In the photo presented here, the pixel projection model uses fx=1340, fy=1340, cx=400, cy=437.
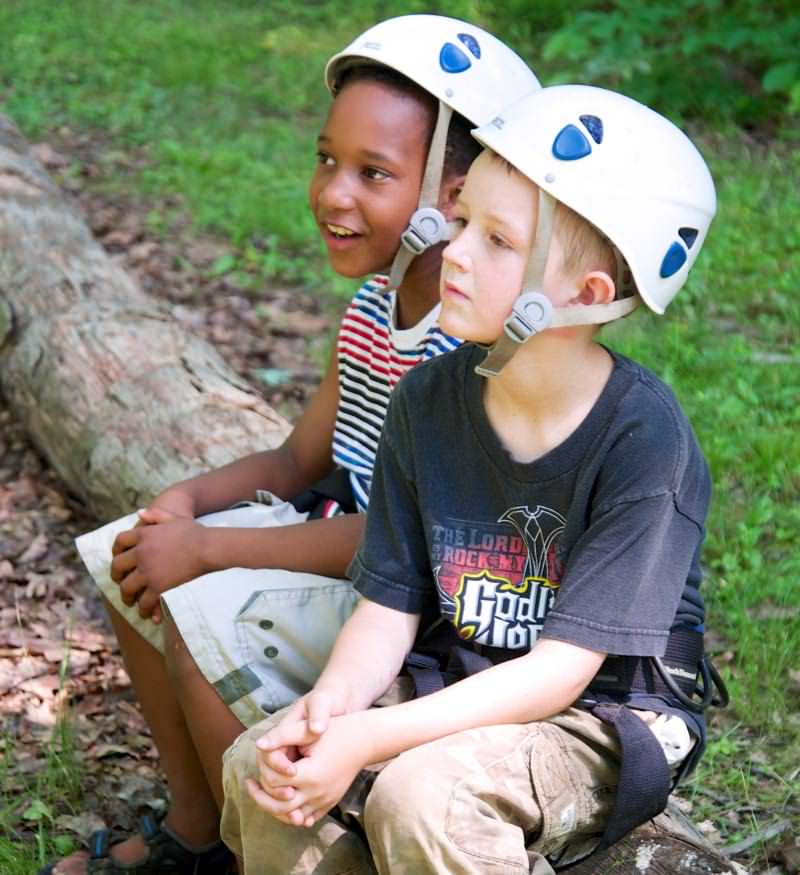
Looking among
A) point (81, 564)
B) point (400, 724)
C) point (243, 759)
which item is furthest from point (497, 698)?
point (81, 564)

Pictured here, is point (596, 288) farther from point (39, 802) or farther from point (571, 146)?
point (39, 802)

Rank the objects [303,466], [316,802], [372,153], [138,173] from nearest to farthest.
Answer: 1. [316,802]
2. [372,153]
3. [303,466]
4. [138,173]

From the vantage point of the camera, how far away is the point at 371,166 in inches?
114

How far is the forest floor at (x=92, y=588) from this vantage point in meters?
3.37

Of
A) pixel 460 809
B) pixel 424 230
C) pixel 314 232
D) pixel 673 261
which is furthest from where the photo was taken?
pixel 314 232

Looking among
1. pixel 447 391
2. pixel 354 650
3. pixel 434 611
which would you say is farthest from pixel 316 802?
pixel 447 391

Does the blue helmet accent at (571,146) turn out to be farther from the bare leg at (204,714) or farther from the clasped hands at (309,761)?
the bare leg at (204,714)

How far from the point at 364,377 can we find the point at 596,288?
933 millimetres

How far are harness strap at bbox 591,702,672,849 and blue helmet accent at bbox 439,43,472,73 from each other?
139 centimetres

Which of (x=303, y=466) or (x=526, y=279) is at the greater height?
(x=526, y=279)

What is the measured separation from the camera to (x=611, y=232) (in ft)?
7.39

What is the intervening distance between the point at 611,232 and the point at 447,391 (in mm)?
454

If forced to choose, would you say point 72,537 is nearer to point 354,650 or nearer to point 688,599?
point 354,650

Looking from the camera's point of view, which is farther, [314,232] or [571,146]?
[314,232]
